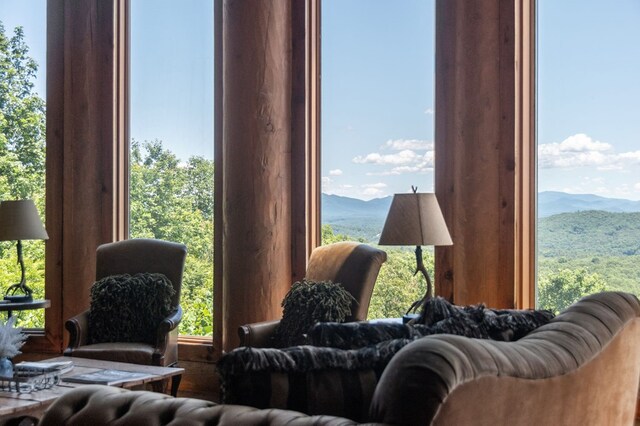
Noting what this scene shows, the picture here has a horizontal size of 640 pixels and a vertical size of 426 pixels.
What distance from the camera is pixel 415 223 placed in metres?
3.66

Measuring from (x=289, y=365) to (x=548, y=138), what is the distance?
129 inches

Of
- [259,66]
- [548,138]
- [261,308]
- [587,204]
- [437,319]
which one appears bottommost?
[261,308]

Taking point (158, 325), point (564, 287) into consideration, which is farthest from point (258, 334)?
point (564, 287)

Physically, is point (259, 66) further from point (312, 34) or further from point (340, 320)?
point (340, 320)

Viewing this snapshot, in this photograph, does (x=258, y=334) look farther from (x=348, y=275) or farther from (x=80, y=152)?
(x=80, y=152)

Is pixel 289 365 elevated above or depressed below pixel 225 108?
below

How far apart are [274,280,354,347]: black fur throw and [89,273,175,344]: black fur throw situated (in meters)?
0.92

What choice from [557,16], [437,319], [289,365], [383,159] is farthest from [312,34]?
[289,365]

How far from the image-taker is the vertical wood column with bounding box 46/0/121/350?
5660 mm

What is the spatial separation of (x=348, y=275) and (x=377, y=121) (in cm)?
131

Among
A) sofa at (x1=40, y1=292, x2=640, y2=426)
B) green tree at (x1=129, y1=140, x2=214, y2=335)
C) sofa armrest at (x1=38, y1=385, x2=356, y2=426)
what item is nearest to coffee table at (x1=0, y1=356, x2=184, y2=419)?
sofa armrest at (x1=38, y1=385, x2=356, y2=426)

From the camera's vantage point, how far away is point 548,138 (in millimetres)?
4445

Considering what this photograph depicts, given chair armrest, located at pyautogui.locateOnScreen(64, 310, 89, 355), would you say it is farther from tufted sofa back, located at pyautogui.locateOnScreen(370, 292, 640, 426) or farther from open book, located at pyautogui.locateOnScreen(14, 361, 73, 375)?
tufted sofa back, located at pyautogui.locateOnScreen(370, 292, 640, 426)

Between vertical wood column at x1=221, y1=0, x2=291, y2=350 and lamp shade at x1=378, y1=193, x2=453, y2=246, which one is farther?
vertical wood column at x1=221, y1=0, x2=291, y2=350
